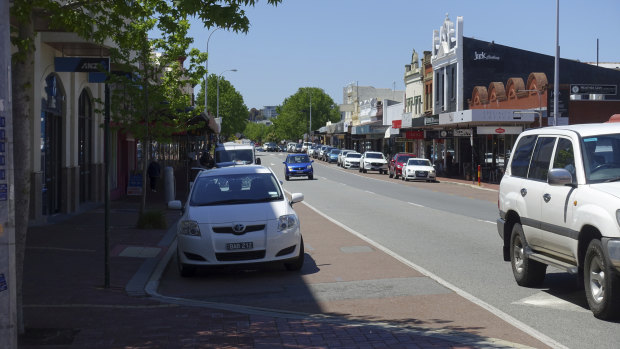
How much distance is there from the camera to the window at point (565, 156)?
28.0 feet

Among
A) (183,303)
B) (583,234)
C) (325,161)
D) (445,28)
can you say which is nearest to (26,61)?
(183,303)

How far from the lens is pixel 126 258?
13.1 m

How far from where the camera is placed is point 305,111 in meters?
153

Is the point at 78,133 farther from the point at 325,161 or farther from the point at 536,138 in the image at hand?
the point at 325,161

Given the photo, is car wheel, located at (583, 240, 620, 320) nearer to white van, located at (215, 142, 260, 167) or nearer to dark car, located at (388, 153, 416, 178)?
white van, located at (215, 142, 260, 167)

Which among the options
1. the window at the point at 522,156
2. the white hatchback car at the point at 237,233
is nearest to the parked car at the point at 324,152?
the white hatchback car at the point at 237,233

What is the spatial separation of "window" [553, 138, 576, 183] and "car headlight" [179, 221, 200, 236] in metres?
5.01

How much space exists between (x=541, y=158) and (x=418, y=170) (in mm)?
35925

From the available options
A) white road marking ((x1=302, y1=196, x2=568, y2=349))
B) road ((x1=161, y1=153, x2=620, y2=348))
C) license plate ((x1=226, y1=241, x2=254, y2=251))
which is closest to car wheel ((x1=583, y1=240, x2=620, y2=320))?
road ((x1=161, y1=153, x2=620, y2=348))

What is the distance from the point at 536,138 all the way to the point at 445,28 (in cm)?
5213

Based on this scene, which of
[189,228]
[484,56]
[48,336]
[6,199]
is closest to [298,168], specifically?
[484,56]

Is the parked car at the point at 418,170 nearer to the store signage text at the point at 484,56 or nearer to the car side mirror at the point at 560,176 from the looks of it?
the store signage text at the point at 484,56

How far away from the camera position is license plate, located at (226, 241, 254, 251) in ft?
35.4

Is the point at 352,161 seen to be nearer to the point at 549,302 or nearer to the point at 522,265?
the point at 522,265
